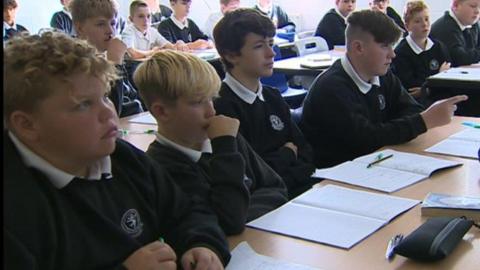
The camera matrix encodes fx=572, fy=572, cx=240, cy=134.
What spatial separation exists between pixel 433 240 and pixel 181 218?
21.8 inches

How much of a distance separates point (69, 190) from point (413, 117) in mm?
1448

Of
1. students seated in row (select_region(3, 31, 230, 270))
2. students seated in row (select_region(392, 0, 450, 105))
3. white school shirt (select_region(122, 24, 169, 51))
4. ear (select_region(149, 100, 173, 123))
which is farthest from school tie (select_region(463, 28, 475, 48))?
students seated in row (select_region(3, 31, 230, 270))

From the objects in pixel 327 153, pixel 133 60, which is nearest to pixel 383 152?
pixel 327 153

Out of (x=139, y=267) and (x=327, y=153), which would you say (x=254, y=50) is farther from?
(x=139, y=267)

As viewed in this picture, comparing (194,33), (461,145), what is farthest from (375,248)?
(194,33)

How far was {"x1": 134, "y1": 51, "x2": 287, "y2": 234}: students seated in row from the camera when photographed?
54.8 inches

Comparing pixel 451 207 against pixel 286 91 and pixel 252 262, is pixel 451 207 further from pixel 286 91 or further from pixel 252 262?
pixel 286 91

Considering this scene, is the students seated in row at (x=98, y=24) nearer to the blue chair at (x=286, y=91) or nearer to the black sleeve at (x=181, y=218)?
the blue chair at (x=286, y=91)

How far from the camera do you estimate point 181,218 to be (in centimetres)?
132

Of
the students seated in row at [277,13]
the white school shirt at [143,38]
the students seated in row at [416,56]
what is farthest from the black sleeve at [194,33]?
the students seated in row at [416,56]

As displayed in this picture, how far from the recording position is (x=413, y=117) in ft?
7.06

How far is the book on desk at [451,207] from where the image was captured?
1351 millimetres

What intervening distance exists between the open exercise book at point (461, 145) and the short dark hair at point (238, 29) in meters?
0.78

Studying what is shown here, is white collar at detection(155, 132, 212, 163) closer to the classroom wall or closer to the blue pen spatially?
the blue pen
